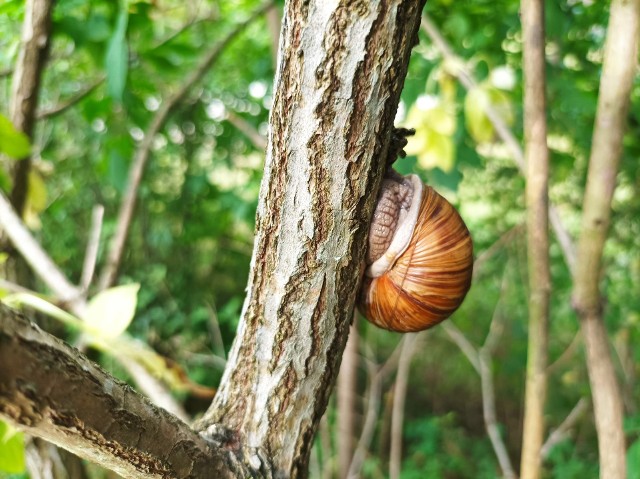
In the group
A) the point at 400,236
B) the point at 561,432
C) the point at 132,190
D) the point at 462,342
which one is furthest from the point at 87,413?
the point at 462,342

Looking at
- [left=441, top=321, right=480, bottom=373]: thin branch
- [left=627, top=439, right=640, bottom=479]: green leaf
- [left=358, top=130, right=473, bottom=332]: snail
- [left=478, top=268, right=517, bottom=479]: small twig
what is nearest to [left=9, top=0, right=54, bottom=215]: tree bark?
[left=358, top=130, right=473, bottom=332]: snail

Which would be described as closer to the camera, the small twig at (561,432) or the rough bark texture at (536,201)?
the rough bark texture at (536,201)

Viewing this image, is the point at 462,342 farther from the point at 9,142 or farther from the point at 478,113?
the point at 9,142

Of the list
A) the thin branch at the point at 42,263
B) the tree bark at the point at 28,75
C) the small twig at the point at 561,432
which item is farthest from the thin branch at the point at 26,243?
the small twig at the point at 561,432

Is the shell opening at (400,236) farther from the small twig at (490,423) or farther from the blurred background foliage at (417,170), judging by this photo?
the small twig at (490,423)

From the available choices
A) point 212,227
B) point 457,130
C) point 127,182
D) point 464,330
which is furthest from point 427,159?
point 464,330

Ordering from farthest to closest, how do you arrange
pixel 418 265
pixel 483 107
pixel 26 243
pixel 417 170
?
pixel 417 170 < pixel 483 107 < pixel 26 243 < pixel 418 265

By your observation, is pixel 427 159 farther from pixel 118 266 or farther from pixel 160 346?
pixel 160 346

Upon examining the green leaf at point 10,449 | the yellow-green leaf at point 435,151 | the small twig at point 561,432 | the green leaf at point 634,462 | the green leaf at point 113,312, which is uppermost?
the yellow-green leaf at point 435,151
